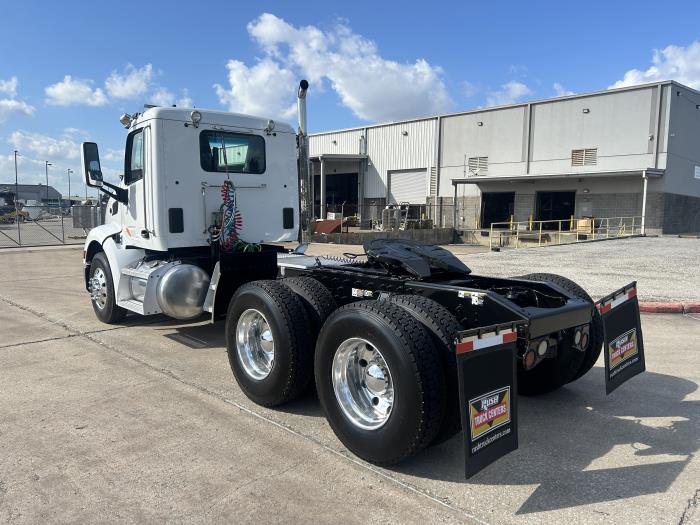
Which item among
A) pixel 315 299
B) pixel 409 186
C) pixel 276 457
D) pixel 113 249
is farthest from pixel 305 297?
pixel 409 186

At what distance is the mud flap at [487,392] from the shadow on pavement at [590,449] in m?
0.37

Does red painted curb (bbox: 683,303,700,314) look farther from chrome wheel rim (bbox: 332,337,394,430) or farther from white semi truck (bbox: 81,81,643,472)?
chrome wheel rim (bbox: 332,337,394,430)

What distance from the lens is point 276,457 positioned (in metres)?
3.61

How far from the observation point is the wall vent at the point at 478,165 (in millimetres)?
37575

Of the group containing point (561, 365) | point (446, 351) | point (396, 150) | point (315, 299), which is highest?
point (396, 150)

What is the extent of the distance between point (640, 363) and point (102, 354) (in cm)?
550

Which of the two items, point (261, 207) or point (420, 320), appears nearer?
point (420, 320)

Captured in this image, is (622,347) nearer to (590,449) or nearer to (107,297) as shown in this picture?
(590,449)

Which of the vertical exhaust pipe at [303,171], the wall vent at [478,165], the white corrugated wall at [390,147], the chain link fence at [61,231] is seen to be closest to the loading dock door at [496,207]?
the wall vent at [478,165]

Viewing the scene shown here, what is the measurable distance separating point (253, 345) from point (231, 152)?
2997mm

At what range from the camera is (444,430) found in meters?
3.31

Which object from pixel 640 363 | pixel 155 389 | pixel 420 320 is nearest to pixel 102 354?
pixel 155 389

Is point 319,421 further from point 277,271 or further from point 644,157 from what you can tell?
point 644,157

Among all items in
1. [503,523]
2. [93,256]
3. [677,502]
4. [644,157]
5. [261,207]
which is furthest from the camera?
[644,157]
